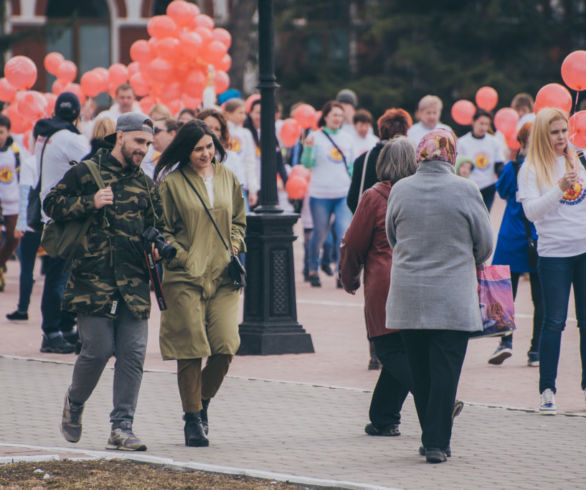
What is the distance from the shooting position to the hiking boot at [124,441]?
6.53 meters

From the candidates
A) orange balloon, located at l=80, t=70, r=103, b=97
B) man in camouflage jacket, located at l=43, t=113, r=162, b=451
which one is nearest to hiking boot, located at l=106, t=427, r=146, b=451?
man in camouflage jacket, located at l=43, t=113, r=162, b=451

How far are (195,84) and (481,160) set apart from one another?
11.5ft

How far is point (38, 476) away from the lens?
590 cm

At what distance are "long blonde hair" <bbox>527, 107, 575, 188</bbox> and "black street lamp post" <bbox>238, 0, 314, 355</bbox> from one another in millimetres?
2785

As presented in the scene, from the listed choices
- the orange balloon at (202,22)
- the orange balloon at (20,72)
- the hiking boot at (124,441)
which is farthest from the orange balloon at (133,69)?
the hiking boot at (124,441)

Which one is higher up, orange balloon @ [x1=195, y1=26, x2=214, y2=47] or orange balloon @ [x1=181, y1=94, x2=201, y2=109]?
orange balloon @ [x1=195, y1=26, x2=214, y2=47]

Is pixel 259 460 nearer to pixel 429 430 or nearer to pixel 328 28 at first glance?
pixel 429 430

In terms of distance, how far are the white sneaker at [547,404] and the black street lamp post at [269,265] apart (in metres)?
2.82

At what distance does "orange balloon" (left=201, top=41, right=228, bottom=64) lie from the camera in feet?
49.1

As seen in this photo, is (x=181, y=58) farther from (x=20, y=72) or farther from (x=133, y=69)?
(x=133, y=69)

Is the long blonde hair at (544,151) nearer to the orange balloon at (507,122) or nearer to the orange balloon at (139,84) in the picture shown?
the orange balloon at (507,122)

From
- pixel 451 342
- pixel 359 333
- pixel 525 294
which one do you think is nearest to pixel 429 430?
pixel 451 342

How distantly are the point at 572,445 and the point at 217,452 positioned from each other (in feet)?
6.34

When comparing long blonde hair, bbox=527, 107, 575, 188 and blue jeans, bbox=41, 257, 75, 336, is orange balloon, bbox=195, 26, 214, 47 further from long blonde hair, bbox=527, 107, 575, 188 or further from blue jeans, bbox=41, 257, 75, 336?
long blonde hair, bbox=527, 107, 575, 188
